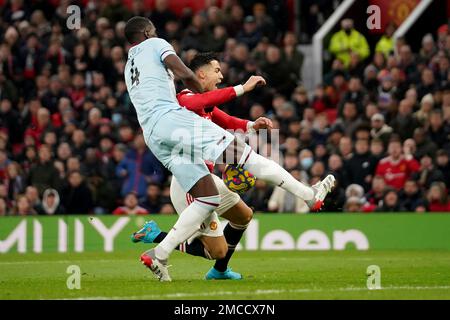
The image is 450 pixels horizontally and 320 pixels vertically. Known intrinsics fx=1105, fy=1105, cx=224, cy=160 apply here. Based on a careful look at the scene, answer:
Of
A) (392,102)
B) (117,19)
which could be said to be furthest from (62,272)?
(117,19)

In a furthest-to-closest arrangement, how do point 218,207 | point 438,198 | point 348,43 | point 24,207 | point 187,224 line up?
point 348,43
point 24,207
point 438,198
point 218,207
point 187,224

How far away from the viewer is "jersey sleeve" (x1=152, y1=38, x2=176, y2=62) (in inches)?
432

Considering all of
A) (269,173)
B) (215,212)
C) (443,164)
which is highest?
(269,173)

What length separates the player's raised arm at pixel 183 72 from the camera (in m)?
10.7

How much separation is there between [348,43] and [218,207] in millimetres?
12297

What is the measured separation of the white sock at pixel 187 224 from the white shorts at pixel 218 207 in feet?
2.12

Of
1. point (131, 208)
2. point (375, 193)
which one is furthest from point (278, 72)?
point (131, 208)

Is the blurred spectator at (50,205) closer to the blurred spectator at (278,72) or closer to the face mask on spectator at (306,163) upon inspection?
the face mask on spectator at (306,163)

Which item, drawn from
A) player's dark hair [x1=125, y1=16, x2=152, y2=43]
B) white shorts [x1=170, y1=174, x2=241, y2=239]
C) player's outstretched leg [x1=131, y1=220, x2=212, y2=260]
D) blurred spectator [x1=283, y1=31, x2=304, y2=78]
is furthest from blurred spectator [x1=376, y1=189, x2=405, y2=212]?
player's dark hair [x1=125, y1=16, x2=152, y2=43]

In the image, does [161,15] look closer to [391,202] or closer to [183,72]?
[391,202]

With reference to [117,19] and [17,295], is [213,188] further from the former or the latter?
[117,19]

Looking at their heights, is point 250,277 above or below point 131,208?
above

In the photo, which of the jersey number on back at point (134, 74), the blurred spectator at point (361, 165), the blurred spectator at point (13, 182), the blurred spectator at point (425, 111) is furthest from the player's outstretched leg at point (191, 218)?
the blurred spectator at point (13, 182)

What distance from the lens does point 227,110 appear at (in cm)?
2206
